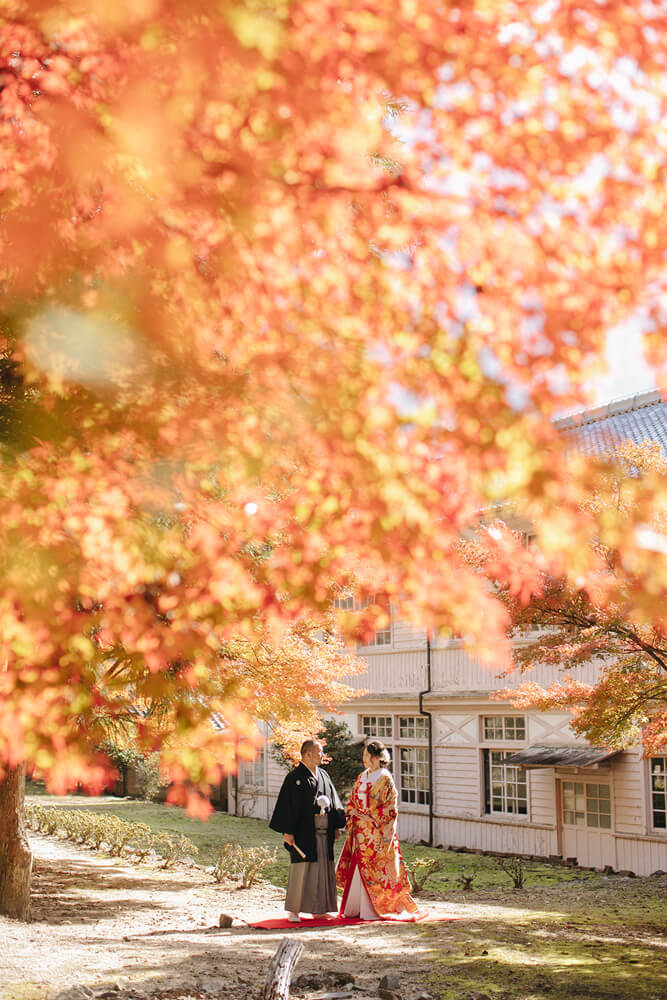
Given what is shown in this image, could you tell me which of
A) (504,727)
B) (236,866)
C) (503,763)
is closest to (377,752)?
(236,866)

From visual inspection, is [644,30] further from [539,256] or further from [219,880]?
[219,880]

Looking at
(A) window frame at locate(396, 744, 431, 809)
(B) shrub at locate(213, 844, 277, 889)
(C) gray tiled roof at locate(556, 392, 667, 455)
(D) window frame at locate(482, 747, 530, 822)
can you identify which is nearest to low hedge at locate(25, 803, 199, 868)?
(B) shrub at locate(213, 844, 277, 889)

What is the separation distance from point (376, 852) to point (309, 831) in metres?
0.73

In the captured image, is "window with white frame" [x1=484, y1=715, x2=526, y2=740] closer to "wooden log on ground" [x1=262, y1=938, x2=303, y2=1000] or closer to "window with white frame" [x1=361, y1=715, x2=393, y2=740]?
"window with white frame" [x1=361, y1=715, x2=393, y2=740]

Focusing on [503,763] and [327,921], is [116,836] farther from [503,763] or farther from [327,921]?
[327,921]

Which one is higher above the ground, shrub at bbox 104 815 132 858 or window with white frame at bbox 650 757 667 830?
window with white frame at bbox 650 757 667 830

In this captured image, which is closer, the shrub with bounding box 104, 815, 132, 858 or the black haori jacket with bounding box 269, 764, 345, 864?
the black haori jacket with bounding box 269, 764, 345, 864

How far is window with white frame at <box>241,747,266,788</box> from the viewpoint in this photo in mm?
28141

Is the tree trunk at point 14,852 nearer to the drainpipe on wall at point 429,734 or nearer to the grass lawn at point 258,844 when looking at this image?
the grass lawn at point 258,844

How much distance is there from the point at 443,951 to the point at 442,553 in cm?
559

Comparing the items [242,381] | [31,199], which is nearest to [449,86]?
[242,381]

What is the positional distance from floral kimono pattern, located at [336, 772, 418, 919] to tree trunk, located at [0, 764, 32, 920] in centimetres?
328

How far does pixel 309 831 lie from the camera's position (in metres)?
10.1

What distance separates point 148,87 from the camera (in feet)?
11.6
